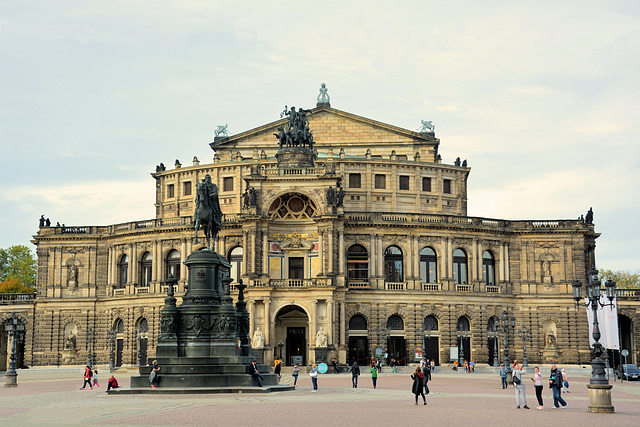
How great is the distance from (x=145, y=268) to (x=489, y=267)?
3415cm

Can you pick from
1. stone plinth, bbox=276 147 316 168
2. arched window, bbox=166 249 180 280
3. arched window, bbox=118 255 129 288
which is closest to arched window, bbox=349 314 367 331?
stone plinth, bbox=276 147 316 168

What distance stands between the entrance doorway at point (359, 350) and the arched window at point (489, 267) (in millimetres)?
14023

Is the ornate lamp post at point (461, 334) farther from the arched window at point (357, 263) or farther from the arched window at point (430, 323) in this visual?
the arched window at point (357, 263)

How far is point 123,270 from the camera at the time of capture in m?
88.6

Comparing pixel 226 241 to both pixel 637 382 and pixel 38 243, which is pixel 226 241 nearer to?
pixel 38 243

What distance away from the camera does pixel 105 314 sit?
87438mm

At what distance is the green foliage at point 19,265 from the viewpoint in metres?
117

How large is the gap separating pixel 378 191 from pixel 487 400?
52.4 metres

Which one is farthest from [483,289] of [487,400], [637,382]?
[487,400]

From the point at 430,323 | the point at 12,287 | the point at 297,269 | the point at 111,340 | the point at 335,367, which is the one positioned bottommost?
the point at 335,367

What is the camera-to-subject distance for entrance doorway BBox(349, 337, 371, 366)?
7881 centimetres

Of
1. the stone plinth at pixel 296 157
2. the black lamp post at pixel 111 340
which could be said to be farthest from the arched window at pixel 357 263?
the black lamp post at pixel 111 340

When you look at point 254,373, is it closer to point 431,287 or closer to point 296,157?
point 431,287

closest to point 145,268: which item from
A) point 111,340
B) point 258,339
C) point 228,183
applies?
point 111,340
